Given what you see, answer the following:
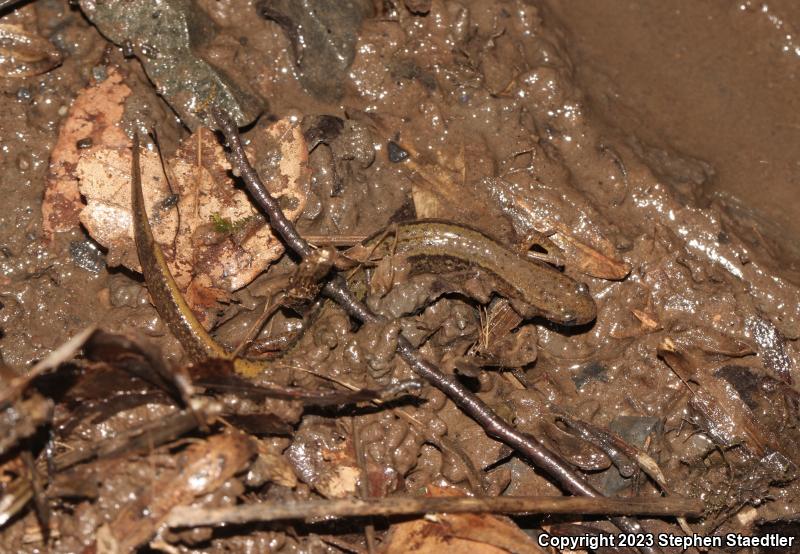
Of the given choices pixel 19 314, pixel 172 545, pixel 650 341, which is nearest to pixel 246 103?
pixel 19 314

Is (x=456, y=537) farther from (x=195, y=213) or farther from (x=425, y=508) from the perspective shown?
(x=195, y=213)

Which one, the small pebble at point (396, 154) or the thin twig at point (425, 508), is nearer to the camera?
the thin twig at point (425, 508)

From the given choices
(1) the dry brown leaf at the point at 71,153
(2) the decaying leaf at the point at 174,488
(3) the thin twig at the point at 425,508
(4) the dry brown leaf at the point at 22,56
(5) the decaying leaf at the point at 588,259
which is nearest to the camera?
(3) the thin twig at the point at 425,508

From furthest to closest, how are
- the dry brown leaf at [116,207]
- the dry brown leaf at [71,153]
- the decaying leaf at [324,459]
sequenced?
the dry brown leaf at [71,153]
the dry brown leaf at [116,207]
the decaying leaf at [324,459]

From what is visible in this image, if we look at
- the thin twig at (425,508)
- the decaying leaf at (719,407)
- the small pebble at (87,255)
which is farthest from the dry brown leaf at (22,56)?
the decaying leaf at (719,407)

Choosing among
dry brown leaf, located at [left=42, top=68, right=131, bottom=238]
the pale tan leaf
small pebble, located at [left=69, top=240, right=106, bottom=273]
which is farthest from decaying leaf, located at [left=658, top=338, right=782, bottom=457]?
dry brown leaf, located at [left=42, top=68, right=131, bottom=238]

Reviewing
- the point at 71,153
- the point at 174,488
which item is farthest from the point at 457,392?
the point at 71,153

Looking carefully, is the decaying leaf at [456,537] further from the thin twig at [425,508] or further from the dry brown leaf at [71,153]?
the dry brown leaf at [71,153]

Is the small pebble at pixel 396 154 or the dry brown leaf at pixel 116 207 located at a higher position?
the small pebble at pixel 396 154
